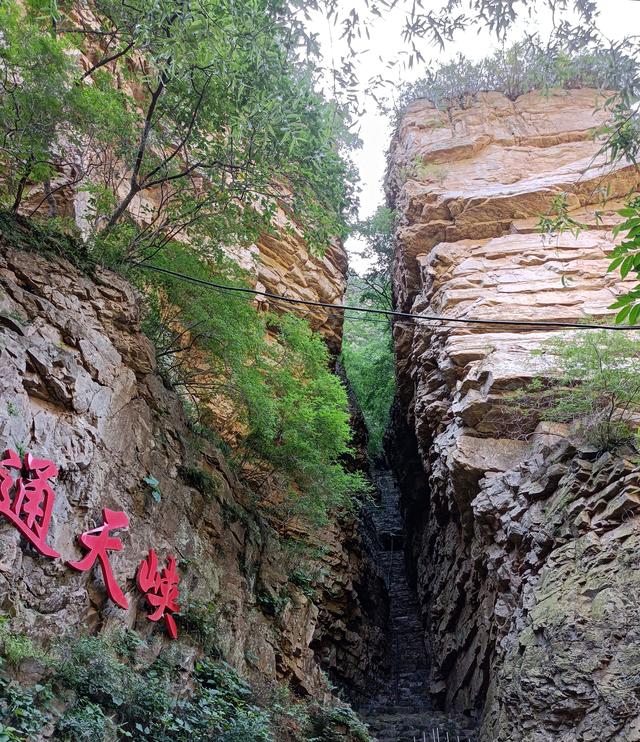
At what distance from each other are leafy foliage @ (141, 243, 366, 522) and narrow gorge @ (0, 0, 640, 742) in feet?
0.16

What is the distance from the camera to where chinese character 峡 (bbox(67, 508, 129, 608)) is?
4.24 meters

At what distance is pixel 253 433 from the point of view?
308 inches

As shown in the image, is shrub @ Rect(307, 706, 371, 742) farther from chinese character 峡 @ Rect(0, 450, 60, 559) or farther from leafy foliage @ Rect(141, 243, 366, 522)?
chinese character 峡 @ Rect(0, 450, 60, 559)

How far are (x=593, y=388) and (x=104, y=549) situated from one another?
6.52 meters

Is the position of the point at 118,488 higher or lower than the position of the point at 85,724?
higher

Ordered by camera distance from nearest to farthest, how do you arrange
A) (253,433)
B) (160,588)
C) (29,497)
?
(29,497) → (160,588) → (253,433)

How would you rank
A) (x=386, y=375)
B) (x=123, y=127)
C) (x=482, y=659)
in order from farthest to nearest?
(x=386, y=375) < (x=482, y=659) < (x=123, y=127)

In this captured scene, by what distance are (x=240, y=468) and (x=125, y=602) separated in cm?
359

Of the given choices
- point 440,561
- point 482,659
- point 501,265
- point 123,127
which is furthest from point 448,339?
point 123,127

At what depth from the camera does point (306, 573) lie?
26.6 feet

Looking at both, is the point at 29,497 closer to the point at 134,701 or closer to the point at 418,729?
the point at 134,701

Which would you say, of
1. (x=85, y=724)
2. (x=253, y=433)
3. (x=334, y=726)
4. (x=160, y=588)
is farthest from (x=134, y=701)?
(x=253, y=433)

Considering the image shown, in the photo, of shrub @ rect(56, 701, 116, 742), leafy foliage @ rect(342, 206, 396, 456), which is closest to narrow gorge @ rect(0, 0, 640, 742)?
shrub @ rect(56, 701, 116, 742)

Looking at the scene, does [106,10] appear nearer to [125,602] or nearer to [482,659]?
[125,602]
